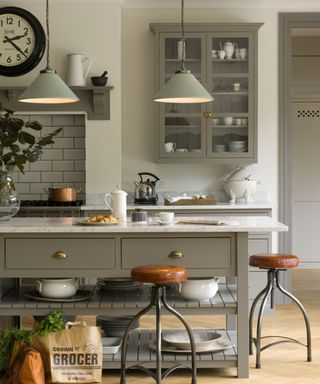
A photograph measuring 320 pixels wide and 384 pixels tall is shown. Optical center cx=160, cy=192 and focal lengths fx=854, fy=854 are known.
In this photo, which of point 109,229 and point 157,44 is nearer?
point 109,229

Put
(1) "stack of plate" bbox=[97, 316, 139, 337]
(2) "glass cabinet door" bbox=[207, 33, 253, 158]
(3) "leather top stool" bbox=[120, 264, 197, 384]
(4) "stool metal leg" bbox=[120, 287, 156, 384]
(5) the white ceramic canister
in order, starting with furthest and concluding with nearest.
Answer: (2) "glass cabinet door" bbox=[207, 33, 253, 158] < (1) "stack of plate" bbox=[97, 316, 139, 337] < (5) the white ceramic canister < (4) "stool metal leg" bbox=[120, 287, 156, 384] < (3) "leather top stool" bbox=[120, 264, 197, 384]

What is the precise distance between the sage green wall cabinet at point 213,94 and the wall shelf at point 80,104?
513 millimetres

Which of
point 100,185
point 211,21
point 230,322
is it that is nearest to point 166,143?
point 100,185

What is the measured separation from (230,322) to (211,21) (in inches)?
131

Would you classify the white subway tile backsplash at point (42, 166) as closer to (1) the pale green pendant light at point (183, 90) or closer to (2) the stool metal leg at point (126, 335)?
(1) the pale green pendant light at point (183, 90)

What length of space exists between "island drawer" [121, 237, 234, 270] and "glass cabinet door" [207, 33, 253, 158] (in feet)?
9.33

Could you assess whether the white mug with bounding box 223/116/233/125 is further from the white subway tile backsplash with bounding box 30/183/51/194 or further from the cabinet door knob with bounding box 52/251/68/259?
the cabinet door knob with bounding box 52/251/68/259

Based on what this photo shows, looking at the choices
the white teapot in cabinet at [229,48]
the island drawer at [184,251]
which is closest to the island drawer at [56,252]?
the island drawer at [184,251]

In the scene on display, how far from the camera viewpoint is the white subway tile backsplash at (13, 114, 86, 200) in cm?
820

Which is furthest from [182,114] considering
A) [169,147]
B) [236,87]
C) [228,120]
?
[236,87]

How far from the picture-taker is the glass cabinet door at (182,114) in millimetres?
7883

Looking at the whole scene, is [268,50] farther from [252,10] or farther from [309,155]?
[309,155]

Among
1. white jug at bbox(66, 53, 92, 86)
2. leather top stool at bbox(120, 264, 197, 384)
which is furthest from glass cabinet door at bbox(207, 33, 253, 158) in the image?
leather top stool at bbox(120, 264, 197, 384)

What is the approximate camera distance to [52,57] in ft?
25.5
